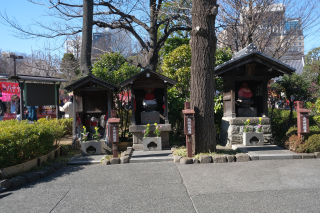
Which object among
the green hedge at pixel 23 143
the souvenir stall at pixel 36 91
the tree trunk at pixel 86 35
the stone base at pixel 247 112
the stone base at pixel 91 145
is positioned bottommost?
the stone base at pixel 91 145

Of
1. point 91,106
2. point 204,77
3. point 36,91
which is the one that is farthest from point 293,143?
point 36,91

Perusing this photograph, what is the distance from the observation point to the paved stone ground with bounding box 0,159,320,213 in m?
4.20

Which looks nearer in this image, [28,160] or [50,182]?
[50,182]

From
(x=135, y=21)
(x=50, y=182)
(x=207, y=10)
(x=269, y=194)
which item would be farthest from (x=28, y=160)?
(x=135, y=21)

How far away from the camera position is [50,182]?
570 centimetres

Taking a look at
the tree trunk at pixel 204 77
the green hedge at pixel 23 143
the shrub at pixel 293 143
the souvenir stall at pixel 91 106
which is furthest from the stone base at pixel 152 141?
the shrub at pixel 293 143

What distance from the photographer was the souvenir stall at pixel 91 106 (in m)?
8.65

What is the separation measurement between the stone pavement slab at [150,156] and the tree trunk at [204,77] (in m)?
0.94

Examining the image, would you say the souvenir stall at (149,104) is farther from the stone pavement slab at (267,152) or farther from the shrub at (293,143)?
the shrub at (293,143)

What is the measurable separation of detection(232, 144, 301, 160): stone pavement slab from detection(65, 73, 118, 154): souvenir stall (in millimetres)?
4803

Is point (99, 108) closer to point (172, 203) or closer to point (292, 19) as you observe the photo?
point (172, 203)

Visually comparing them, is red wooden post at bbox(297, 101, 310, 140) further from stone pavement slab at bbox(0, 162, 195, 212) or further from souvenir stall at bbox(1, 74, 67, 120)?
souvenir stall at bbox(1, 74, 67, 120)

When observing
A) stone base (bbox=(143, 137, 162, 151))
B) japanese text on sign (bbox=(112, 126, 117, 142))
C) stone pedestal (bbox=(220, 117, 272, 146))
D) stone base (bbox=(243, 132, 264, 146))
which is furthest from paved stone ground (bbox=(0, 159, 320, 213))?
stone pedestal (bbox=(220, 117, 272, 146))

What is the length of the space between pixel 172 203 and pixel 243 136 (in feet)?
18.2
